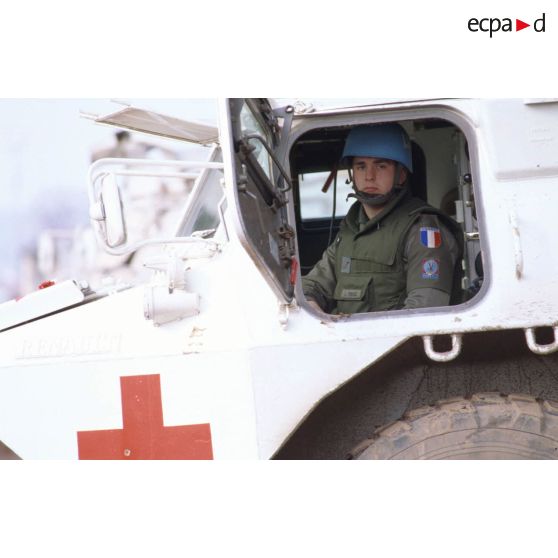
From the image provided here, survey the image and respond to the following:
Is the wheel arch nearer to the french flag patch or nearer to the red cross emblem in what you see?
the red cross emblem

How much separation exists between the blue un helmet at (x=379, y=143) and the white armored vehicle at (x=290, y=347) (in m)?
0.43

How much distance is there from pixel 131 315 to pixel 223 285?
354 millimetres

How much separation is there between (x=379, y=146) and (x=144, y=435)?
1412 mm

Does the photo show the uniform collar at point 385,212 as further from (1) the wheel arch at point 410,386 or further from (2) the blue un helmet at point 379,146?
(1) the wheel arch at point 410,386

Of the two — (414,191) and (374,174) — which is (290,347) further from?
(414,191)

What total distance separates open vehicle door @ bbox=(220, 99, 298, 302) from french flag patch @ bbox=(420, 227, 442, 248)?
1.86 ft

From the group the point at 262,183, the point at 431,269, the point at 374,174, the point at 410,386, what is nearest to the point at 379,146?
the point at 374,174

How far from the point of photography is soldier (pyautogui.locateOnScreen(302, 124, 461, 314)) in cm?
367

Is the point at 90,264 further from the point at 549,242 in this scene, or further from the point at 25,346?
the point at 549,242

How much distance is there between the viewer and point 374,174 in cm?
386

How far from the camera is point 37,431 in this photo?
11.3 feet

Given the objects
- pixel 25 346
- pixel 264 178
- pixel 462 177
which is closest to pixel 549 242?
pixel 462 177

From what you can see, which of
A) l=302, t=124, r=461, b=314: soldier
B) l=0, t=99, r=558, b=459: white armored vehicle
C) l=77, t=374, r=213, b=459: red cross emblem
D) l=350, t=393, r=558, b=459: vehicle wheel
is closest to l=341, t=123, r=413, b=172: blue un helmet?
l=302, t=124, r=461, b=314: soldier

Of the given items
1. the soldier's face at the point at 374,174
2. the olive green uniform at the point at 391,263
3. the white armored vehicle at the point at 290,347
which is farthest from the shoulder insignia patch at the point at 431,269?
the soldier's face at the point at 374,174
